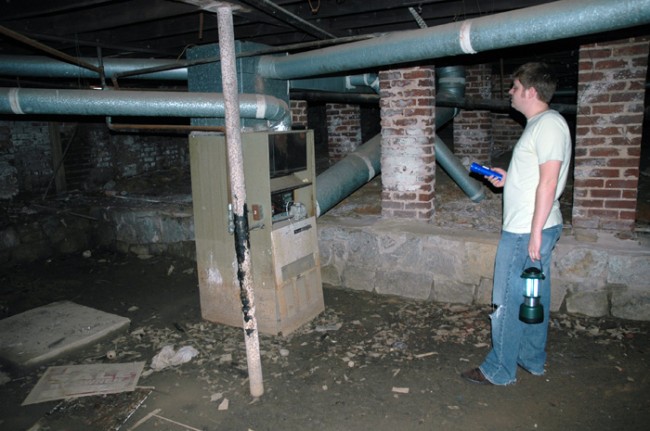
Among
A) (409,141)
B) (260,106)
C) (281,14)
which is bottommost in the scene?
(409,141)

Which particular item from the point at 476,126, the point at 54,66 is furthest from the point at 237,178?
the point at 476,126

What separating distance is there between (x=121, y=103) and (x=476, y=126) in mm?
4523

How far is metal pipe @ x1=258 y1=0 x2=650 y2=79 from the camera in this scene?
2.24 metres

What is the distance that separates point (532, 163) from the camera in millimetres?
2547

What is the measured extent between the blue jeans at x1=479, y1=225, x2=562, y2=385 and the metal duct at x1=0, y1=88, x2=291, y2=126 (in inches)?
78.5

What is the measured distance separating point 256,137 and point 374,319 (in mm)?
1790

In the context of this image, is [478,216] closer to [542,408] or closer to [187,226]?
[542,408]

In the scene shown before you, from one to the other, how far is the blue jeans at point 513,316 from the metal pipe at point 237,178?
1438 mm

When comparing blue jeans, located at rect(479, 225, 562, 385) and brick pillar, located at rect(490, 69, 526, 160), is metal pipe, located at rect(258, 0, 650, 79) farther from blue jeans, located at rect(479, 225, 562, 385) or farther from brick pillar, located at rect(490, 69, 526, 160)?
brick pillar, located at rect(490, 69, 526, 160)

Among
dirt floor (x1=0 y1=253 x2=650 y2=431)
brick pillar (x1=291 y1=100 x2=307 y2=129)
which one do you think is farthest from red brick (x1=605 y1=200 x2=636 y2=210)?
brick pillar (x1=291 y1=100 x2=307 y2=129)

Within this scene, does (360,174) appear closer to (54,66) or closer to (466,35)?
(466,35)

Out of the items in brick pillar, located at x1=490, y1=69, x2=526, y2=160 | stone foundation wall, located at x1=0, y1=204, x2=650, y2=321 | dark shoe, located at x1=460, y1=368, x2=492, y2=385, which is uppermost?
brick pillar, located at x1=490, y1=69, x2=526, y2=160

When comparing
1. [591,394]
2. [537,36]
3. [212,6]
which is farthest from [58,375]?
[537,36]

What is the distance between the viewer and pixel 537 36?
2.48 metres
